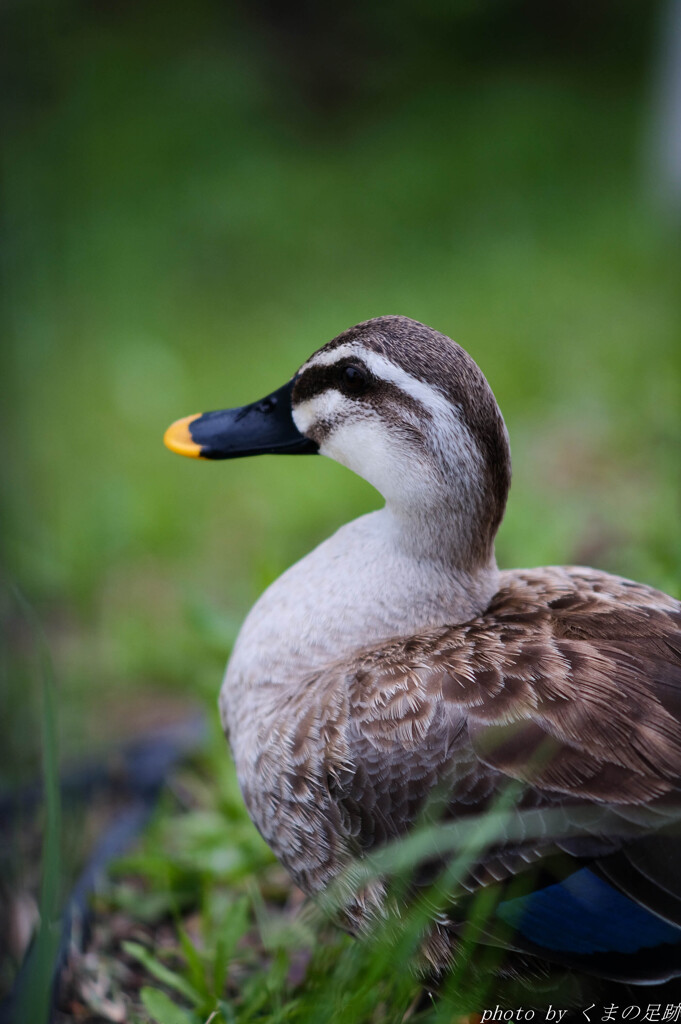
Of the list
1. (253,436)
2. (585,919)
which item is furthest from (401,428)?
(585,919)

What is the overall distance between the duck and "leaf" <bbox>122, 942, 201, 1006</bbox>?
0.35 m

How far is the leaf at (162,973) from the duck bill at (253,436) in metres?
1.02

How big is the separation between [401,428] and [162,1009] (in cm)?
115

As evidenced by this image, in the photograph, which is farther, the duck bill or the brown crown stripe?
the duck bill

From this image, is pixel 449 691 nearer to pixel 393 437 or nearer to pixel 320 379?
pixel 393 437

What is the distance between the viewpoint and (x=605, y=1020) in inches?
60.5

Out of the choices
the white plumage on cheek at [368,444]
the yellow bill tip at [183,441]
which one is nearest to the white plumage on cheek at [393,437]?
the white plumage on cheek at [368,444]

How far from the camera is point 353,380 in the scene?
1739mm

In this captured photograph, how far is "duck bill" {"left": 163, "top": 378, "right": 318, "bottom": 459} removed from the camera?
1.87 meters

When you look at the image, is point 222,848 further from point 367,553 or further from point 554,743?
point 554,743

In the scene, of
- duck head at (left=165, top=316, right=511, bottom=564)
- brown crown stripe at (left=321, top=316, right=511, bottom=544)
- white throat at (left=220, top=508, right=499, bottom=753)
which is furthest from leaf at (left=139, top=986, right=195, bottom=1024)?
brown crown stripe at (left=321, top=316, right=511, bottom=544)

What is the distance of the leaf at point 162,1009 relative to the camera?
1.72m

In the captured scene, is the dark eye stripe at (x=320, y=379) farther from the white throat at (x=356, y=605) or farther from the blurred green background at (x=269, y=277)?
the blurred green background at (x=269, y=277)

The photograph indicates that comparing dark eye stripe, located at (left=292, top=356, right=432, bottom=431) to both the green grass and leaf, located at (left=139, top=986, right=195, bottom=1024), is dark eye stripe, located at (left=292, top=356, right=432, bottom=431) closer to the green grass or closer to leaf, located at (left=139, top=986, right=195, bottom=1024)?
the green grass
